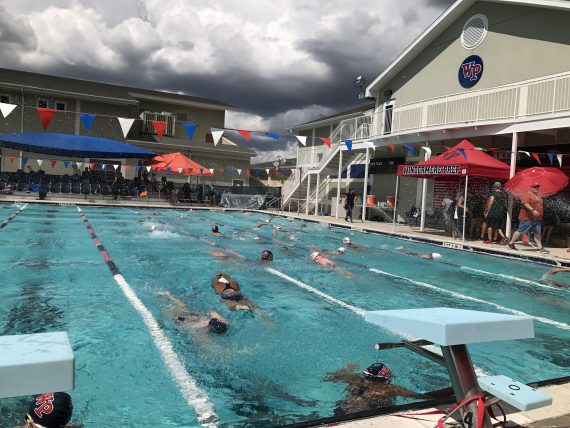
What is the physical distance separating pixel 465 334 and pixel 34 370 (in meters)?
1.69

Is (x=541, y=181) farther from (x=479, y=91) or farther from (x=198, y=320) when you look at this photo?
(x=198, y=320)

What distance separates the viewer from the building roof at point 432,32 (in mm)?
14641

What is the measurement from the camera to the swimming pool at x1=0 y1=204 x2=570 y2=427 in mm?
3605

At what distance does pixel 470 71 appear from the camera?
58.9ft

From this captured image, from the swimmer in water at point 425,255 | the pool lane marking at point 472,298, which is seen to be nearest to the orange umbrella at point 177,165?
the swimmer in water at point 425,255

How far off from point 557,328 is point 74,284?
7.05m

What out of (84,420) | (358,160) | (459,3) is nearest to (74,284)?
(84,420)

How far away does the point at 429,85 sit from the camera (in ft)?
66.0

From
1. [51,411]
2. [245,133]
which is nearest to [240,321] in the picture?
[51,411]

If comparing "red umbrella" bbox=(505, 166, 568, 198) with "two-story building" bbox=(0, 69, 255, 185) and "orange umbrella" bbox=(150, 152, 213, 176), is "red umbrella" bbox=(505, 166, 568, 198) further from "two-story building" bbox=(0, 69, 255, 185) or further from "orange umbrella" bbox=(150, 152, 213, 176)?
"two-story building" bbox=(0, 69, 255, 185)

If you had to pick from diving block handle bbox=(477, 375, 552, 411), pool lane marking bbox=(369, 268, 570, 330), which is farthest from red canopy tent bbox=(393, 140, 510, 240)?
diving block handle bbox=(477, 375, 552, 411)

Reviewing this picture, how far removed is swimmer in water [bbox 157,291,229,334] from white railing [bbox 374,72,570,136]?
37.3 feet

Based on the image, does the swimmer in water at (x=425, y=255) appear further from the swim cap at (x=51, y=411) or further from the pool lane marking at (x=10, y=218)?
the pool lane marking at (x=10, y=218)

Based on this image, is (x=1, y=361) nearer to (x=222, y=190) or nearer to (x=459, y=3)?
(x=459, y=3)
